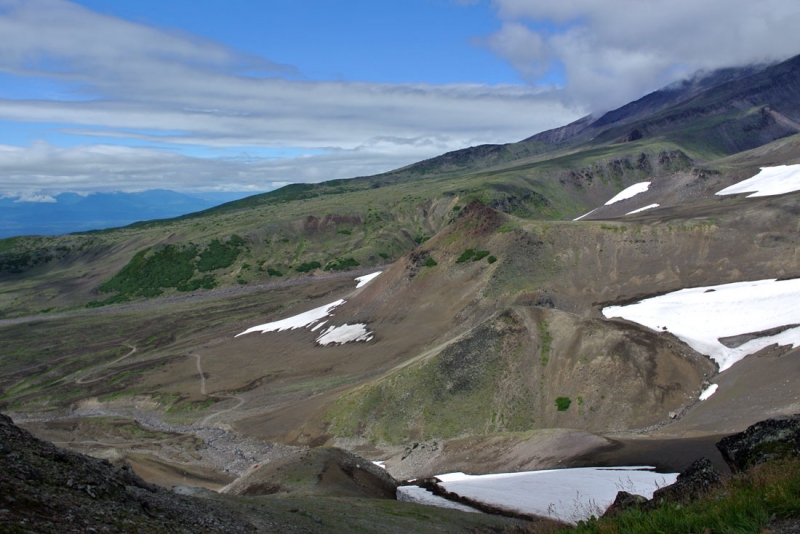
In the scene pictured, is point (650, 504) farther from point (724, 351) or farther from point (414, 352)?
point (414, 352)

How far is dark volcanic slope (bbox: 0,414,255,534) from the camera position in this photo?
10.8 m

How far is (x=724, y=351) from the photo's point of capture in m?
40.8

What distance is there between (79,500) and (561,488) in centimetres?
1674

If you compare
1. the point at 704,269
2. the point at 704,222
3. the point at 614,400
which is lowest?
the point at 614,400

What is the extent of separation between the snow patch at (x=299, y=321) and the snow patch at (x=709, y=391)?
46.2 m

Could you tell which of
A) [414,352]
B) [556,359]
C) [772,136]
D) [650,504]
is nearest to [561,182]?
[772,136]

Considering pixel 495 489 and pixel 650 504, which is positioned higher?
pixel 650 504

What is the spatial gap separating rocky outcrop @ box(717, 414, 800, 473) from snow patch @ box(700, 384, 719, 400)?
23.7 meters

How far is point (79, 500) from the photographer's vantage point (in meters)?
12.3

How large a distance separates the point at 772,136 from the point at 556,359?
18364 centimetres

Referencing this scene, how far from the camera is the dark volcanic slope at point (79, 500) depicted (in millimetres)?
10758

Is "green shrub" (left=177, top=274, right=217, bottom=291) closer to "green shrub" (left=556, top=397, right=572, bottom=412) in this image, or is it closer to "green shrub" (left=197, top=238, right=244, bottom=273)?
"green shrub" (left=197, top=238, right=244, bottom=273)

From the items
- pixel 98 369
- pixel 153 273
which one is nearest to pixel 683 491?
pixel 98 369

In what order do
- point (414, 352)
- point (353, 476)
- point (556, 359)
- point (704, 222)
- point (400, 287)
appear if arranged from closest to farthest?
point (353, 476) < point (556, 359) < point (414, 352) < point (704, 222) < point (400, 287)
